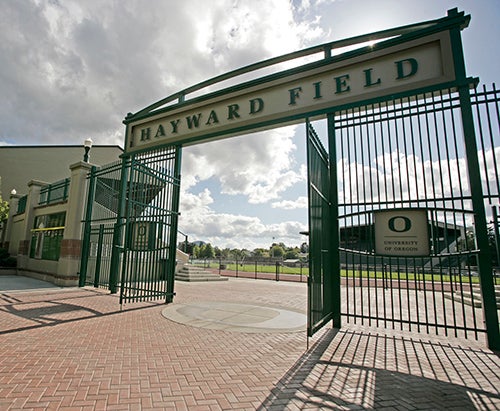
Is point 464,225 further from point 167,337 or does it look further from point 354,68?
point 167,337

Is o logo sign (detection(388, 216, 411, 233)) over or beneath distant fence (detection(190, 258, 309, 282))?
over

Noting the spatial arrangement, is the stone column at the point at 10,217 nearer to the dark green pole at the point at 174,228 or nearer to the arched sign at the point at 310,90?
the arched sign at the point at 310,90

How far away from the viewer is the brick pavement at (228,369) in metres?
2.91

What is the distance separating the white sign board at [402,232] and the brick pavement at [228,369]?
1586mm

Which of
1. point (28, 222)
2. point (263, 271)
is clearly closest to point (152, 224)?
point (28, 222)

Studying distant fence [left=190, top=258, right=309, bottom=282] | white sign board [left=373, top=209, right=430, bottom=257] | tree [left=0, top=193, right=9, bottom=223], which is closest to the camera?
white sign board [left=373, top=209, right=430, bottom=257]

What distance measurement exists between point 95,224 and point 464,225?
1224 cm

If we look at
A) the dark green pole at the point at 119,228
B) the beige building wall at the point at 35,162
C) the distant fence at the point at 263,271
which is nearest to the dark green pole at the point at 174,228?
the dark green pole at the point at 119,228

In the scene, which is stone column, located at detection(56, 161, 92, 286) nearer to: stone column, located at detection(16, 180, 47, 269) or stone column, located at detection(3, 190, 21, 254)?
stone column, located at detection(16, 180, 47, 269)

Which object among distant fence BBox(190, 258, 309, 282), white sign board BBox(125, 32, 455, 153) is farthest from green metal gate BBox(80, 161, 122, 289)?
distant fence BBox(190, 258, 309, 282)

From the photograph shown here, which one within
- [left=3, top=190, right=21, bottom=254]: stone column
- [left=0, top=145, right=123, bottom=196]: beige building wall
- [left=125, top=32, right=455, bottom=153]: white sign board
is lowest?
[left=3, top=190, right=21, bottom=254]: stone column

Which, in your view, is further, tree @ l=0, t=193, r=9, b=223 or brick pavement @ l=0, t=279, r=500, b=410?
tree @ l=0, t=193, r=9, b=223

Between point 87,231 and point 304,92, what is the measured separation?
983 centimetres

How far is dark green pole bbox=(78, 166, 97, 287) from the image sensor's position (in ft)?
37.1
